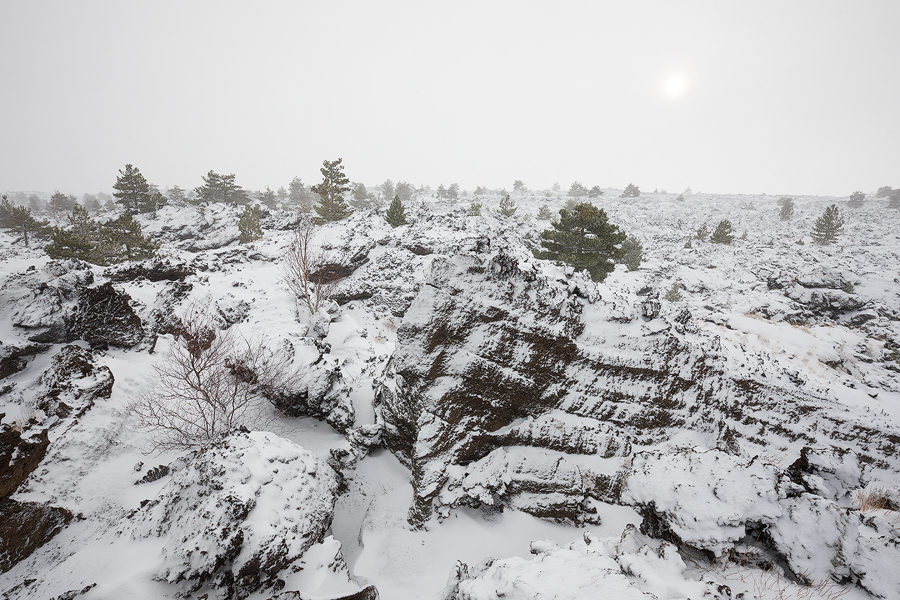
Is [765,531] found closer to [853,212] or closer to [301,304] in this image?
[301,304]

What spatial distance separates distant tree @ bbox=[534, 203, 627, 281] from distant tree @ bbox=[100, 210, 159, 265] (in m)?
28.3

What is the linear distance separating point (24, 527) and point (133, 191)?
145 feet

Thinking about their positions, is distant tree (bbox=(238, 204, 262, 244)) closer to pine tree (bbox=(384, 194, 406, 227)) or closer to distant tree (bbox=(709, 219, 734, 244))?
pine tree (bbox=(384, 194, 406, 227))

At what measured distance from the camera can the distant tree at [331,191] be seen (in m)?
31.4

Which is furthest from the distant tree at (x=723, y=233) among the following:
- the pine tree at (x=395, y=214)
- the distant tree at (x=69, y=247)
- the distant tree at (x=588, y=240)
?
the distant tree at (x=69, y=247)

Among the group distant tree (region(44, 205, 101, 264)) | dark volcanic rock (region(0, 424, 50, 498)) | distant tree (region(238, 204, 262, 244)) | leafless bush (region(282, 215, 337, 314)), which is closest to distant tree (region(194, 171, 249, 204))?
distant tree (region(238, 204, 262, 244))

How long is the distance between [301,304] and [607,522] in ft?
57.2

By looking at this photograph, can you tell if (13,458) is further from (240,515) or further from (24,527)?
(240,515)

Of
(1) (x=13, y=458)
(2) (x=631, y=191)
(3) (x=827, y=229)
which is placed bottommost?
(1) (x=13, y=458)

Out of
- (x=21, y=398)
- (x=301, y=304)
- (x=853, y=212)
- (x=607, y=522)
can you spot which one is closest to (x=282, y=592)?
(x=607, y=522)

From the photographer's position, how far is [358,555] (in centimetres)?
655

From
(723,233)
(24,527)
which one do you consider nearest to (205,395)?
(24,527)

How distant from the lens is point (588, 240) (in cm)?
1700

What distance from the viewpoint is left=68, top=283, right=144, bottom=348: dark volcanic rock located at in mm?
10336
